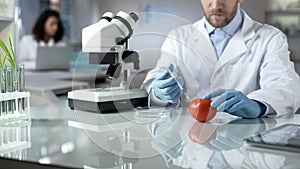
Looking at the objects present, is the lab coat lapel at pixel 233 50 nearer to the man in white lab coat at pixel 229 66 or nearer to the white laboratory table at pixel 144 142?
the man in white lab coat at pixel 229 66

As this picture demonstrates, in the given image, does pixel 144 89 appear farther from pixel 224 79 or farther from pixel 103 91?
pixel 224 79

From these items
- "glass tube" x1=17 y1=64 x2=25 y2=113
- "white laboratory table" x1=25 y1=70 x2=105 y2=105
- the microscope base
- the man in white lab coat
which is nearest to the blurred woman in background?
"white laboratory table" x1=25 y1=70 x2=105 y2=105

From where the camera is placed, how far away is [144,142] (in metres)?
0.97

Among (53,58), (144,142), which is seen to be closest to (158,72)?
(144,142)

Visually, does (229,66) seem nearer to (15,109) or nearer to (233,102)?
(233,102)

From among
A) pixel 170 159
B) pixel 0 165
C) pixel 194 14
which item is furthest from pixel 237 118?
pixel 194 14

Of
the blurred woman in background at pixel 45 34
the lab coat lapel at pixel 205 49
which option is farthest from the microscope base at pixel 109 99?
the blurred woman in background at pixel 45 34

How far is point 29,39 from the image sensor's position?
15.2 feet

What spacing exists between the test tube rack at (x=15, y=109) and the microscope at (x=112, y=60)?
7.7 inches

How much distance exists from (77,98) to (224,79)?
55 centimetres

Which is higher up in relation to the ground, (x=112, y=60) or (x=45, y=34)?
(x=45, y=34)

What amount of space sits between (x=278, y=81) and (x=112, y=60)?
550mm

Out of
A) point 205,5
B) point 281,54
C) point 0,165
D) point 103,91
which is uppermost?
point 205,5

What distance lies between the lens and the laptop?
3367mm
